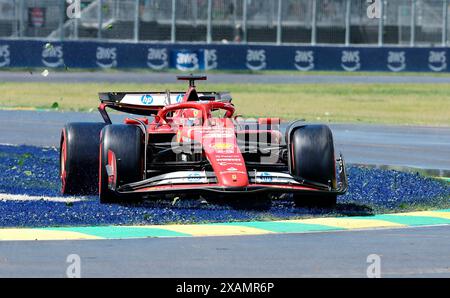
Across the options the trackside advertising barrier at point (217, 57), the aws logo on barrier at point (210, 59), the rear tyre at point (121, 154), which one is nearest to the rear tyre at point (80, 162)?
the rear tyre at point (121, 154)

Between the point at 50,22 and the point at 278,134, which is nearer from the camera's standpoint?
the point at 278,134

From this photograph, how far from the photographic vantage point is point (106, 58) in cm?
4153

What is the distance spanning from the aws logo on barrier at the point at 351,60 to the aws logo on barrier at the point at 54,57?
407 inches

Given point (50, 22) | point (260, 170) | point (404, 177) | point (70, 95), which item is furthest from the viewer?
point (50, 22)

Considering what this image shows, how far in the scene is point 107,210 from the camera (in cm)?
1260

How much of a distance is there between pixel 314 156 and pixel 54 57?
28.4m

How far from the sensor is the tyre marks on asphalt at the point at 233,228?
1112 centimetres

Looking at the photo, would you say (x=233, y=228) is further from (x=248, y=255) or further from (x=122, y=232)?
(x=248, y=255)

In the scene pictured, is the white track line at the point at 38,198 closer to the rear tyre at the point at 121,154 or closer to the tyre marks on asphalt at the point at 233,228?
the rear tyre at the point at 121,154

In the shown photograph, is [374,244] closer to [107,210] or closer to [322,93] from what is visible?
[107,210]

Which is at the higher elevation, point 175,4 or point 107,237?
point 175,4
